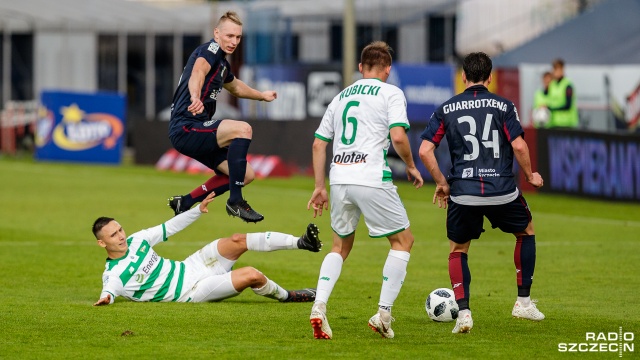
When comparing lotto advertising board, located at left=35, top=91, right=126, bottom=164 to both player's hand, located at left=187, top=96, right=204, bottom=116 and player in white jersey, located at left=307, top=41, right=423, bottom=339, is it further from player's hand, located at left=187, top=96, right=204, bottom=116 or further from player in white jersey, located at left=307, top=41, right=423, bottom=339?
player in white jersey, located at left=307, top=41, right=423, bottom=339

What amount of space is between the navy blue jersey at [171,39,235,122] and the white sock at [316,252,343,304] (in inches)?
93.1

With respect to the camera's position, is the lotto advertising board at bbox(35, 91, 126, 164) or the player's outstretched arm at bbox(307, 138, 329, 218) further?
the lotto advertising board at bbox(35, 91, 126, 164)

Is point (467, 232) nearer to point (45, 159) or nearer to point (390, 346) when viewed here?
point (390, 346)

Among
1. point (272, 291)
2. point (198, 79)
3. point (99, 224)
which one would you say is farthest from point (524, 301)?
point (99, 224)

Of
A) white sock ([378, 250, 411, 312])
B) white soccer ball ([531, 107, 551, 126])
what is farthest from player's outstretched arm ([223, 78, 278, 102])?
white soccer ball ([531, 107, 551, 126])

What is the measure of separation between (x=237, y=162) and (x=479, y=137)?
7.78 ft

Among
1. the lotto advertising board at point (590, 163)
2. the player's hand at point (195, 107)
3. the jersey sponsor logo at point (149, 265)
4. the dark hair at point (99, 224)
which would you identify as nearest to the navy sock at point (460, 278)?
the player's hand at point (195, 107)

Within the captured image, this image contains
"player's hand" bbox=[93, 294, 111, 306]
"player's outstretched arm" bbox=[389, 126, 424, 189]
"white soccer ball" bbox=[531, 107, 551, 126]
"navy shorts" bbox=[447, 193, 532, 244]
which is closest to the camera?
"player's outstretched arm" bbox=[389, 126, 424, 189]

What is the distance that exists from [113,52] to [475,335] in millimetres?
40441

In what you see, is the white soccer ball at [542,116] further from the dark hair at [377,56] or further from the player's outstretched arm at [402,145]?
the player's outstretched arm at [402,145]

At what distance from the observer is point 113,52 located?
157ft

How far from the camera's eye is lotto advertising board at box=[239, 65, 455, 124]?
99.7ft

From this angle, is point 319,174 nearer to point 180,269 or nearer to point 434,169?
point 434,169

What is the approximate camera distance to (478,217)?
9375mm
